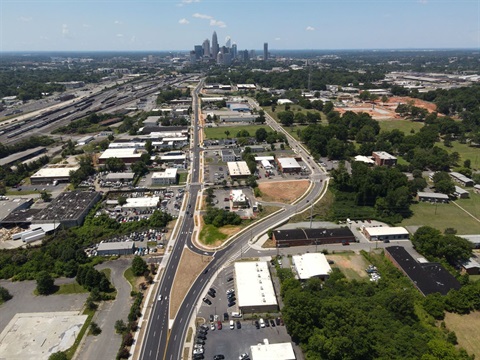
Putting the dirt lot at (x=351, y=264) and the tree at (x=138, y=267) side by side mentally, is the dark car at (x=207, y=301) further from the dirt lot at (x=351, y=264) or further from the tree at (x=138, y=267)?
the dirt lot at (x=351, y=264)

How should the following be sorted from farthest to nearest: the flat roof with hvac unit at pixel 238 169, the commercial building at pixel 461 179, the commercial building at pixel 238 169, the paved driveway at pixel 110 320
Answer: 1. the flat roof with hvac unit at pixel 238 169
2. the commercial building at pixel 238 169
3. the commercial building at pixel 461 179
4. the paved driveway at pixel 110 320

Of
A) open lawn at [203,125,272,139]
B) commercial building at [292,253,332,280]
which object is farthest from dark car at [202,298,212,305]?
open lawn at [203,125,272,139]

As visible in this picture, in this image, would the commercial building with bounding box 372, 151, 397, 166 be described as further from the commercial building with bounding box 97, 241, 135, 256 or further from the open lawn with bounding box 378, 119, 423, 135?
the commercial building with bounding box 97, 241, 135, 256

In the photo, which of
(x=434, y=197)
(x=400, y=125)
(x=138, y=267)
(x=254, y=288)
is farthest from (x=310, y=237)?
(x=400, y=125)

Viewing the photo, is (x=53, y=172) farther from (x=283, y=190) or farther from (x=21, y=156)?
(x=283, y=190)

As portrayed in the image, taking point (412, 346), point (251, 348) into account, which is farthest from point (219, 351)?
point (412, 346)

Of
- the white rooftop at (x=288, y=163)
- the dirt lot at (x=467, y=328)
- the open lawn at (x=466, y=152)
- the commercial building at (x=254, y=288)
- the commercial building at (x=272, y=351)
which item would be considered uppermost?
the white rooftop at (x=288, y=163)

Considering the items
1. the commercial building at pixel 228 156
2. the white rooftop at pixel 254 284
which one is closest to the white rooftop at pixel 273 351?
the white rooftop at pixel 254 284
